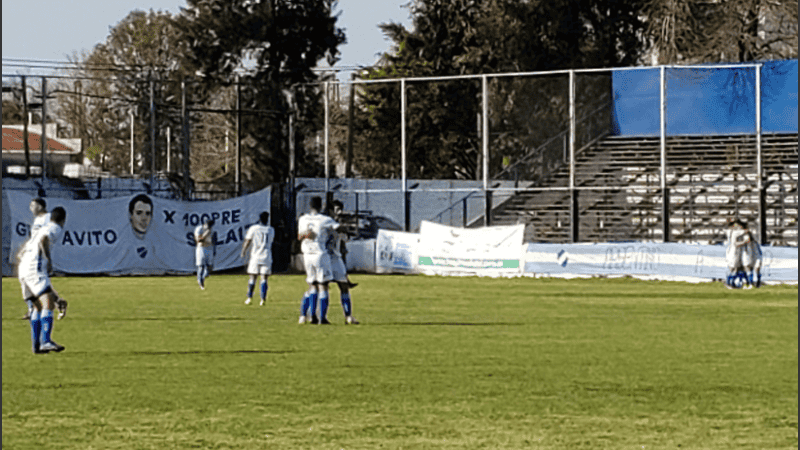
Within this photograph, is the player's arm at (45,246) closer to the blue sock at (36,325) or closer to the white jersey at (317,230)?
the blue sock at (36,325)

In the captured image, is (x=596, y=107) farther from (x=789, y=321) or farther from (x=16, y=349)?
(x=16, y=349)

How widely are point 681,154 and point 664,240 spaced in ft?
28.6

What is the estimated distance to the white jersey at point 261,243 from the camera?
1130 inches


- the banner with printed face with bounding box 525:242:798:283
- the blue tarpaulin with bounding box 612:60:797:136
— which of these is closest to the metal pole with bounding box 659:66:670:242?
the blue tarpaulin with bounding box 612:60:797:136

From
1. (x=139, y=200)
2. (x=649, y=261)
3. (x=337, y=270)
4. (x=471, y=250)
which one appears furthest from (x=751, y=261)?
(x=139, y=200)

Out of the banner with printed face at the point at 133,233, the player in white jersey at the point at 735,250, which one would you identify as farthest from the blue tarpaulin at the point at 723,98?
the banner with printed face at the point at 133,233

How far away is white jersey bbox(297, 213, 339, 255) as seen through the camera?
21.6 metres

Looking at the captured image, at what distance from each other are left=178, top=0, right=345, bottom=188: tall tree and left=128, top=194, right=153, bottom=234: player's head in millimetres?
17793

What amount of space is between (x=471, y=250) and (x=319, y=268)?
21.3 meters

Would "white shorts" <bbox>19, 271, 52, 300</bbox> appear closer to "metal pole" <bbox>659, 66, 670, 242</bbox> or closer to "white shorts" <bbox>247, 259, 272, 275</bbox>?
"white shorts" <bbox>247, 259, 272, 275</bbox>

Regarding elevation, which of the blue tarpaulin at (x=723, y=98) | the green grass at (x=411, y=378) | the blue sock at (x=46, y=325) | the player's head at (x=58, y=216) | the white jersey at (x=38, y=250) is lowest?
the green grass at (x=411, y=378)

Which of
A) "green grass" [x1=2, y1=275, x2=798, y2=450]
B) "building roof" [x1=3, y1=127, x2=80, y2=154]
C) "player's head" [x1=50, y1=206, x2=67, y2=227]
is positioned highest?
"building roof" [x1=3, y1=127, x2=80, y2=154]

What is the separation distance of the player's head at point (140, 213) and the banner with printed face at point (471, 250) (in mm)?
9105

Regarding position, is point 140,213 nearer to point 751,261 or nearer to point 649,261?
point 649,261
